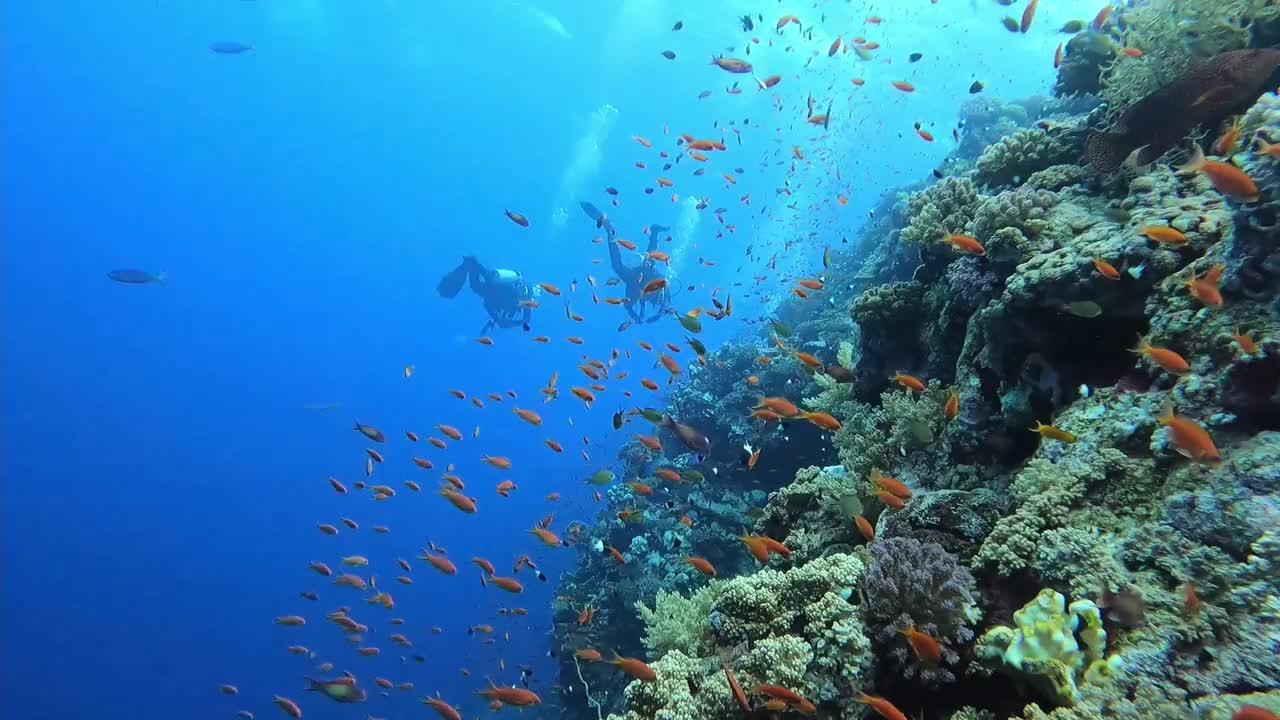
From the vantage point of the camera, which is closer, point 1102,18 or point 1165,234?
point 1165,234

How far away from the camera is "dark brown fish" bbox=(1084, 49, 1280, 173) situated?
491 cm

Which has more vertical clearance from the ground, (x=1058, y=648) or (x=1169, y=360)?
(x=1169, y=360)

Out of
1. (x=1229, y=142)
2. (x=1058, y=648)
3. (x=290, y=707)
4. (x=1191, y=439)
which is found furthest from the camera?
(x=290, y=707)

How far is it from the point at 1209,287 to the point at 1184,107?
10.7 feet

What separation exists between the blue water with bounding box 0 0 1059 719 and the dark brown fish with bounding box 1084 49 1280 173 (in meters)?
29.6

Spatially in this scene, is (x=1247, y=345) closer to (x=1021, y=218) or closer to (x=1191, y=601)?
(x=1191, y=601)

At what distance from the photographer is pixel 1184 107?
5.29 meters

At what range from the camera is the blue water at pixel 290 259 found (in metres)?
52.7

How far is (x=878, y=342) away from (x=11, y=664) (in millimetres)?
89325

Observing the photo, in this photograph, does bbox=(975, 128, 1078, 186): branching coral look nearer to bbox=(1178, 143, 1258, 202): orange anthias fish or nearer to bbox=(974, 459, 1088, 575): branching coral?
bbox=(1178, 143, 1258, 202): orange anthias fish

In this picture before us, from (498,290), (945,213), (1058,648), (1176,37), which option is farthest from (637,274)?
(1058,648)

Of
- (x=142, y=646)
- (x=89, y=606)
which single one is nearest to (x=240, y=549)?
(x=89, y=606)

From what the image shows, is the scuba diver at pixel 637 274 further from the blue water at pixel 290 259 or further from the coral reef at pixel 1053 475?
the blue water at pixel 290 259

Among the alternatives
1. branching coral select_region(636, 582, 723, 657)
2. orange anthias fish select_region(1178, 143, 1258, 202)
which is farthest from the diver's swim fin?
orange anthias fish select_region(1178, 143, 1258, 202)
